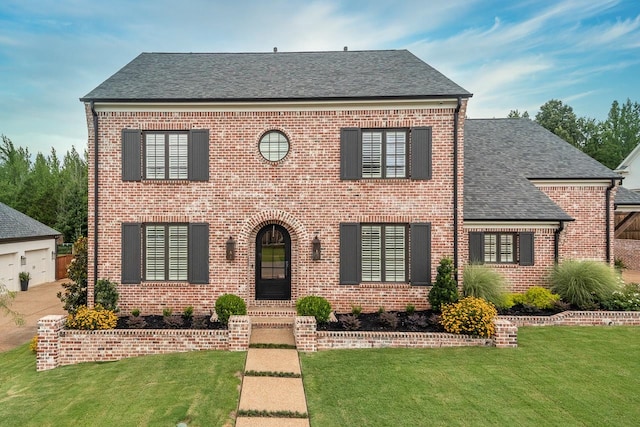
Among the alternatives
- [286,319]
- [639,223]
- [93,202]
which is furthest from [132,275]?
[639,223]

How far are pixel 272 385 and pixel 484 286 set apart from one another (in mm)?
6894

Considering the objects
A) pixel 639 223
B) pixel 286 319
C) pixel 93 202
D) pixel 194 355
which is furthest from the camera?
pixel 639 223

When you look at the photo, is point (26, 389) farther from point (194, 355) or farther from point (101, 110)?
point (101, 110)

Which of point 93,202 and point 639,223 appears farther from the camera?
point 639,223

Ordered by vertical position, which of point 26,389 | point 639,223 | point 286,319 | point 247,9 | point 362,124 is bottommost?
point 26,389

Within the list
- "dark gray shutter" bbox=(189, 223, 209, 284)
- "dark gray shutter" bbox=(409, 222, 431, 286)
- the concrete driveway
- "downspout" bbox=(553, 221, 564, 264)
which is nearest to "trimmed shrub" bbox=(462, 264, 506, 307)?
"dark gray shutter" bbox=(409, 222, 431, 286)

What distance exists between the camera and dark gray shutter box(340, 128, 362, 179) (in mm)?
9961

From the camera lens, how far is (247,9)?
49.8 feet

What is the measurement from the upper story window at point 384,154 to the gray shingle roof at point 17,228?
17.8 metres

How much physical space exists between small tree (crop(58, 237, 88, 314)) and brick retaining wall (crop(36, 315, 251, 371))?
2.09 meters

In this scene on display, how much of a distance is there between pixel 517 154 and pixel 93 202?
1618 centimetres

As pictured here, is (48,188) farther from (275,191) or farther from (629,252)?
(629,252)

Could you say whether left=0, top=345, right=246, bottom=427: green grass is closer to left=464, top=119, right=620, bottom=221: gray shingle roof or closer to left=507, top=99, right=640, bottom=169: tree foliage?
left=464, top=119, right=620, bottom=221: gray shingle roof

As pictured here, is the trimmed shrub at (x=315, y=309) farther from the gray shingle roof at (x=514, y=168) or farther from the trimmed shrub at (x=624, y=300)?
the trimmed shrub at (x=624, y=300)
